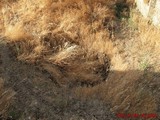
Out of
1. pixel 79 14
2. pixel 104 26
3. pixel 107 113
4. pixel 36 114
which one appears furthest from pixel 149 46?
pixel 36 114

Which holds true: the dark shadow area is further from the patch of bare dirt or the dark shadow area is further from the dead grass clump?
Answer: the dead grass clump

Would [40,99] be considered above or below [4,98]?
below

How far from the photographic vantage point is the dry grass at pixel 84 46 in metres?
5.32

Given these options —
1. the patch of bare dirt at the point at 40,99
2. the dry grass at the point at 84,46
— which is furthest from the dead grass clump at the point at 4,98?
the dry grass at the point at 84,46

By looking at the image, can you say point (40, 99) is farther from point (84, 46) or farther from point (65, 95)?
point (84, 46)

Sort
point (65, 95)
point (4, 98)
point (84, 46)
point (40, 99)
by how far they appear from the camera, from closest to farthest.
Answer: point (4, 98) → point (40, 99) → point (65, 95) → point (84, 46)

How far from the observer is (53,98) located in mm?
5062

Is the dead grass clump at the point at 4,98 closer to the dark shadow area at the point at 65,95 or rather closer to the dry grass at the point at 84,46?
the dark shadow area at the point at 65,95

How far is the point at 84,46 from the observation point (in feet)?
20.4

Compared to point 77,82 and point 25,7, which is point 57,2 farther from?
point 77,82

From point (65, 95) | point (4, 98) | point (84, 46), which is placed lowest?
point (65, 95)

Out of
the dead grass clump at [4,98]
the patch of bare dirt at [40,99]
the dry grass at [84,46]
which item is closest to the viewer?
the dead grass clump at [4,98]

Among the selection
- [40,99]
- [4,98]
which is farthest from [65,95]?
[4,98]

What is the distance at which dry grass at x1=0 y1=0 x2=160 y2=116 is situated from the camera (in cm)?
532
